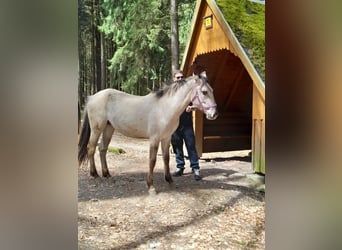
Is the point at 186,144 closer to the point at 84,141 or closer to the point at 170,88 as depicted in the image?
the point at 170,88

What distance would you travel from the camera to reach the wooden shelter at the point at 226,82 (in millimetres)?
1479

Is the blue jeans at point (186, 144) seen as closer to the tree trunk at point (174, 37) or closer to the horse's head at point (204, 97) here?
the horse's head at point (204, 97)

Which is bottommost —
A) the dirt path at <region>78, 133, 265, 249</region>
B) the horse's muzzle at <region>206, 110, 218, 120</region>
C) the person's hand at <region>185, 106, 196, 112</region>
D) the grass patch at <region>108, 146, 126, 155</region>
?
the dirt path at <region>78, 133, 265, 249</region>

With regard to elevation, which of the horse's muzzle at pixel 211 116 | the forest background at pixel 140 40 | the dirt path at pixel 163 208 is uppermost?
the forest background at pixel 140 40

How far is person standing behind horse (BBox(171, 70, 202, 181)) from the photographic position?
149 centimetres

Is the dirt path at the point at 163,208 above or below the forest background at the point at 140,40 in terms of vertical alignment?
below

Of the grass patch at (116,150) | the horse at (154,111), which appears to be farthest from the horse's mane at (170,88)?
the grass patch at (116,150)

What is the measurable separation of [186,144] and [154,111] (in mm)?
211

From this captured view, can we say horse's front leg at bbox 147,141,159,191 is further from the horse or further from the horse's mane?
the horse's mane

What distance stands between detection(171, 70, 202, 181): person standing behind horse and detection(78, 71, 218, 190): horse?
0.07 feet

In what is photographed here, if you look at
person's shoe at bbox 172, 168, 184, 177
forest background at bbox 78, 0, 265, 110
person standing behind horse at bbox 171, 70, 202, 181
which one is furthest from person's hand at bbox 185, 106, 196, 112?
person's shoe at bbox 172, 168, 184, 177

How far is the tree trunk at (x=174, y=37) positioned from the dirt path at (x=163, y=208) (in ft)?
1.23
